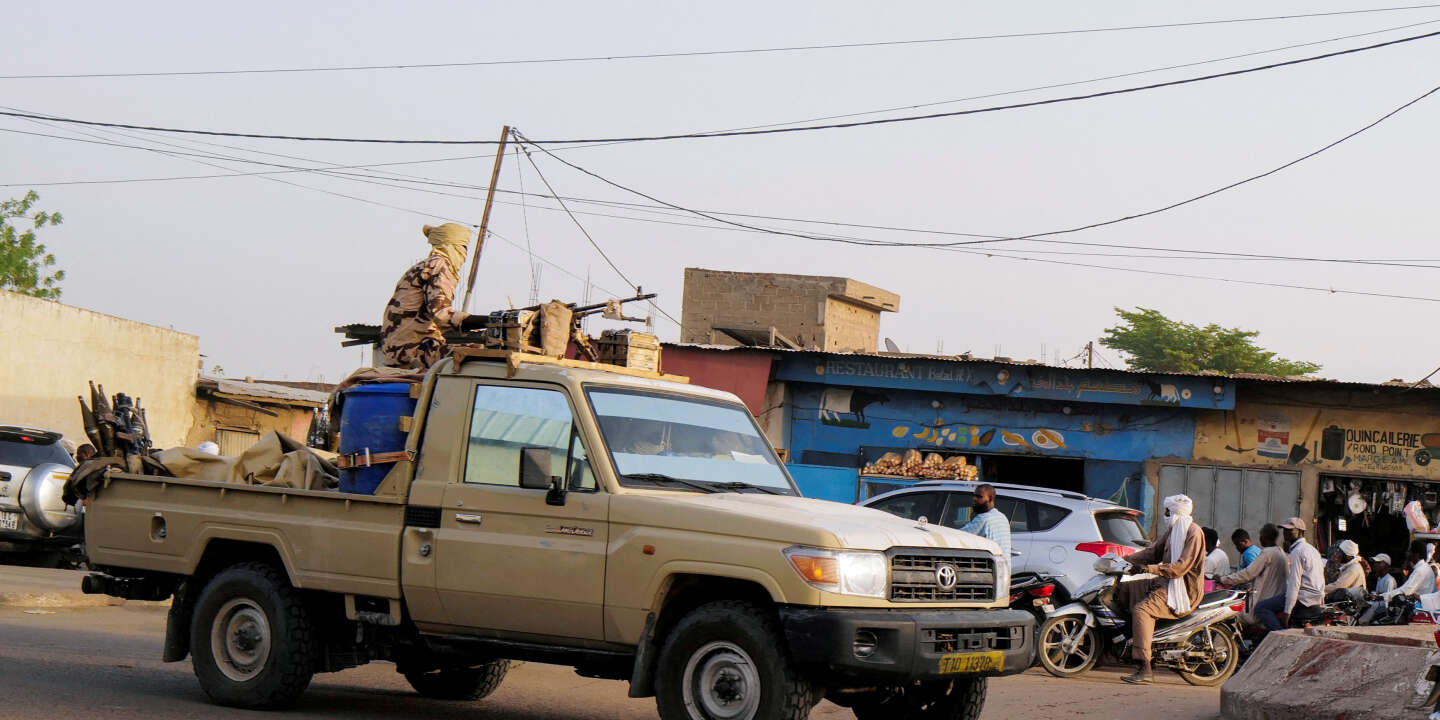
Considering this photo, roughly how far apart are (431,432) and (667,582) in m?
1.69

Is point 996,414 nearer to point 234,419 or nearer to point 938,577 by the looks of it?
point 938,577

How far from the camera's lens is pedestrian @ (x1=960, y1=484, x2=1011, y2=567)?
12.7 m

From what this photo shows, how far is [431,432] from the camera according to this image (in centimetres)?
789

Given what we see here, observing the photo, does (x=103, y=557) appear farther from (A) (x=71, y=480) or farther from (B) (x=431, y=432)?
(B) (x=431, y=432)

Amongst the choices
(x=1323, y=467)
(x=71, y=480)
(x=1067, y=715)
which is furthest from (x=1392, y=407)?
(x=71, y=480)

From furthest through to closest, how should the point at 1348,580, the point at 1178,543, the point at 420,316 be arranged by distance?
the point at 1348,580
the point at 1178,543
the point at 420,316

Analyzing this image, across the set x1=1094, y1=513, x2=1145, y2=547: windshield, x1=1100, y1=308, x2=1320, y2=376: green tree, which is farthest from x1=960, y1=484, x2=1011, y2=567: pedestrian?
x1=1100, y1=308, x2=1320, y2=376: green tree

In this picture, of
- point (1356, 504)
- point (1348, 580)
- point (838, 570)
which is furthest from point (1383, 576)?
point (838, 570)

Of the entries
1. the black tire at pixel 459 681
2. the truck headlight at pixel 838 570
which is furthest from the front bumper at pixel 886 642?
the black tire at pixel 459 681

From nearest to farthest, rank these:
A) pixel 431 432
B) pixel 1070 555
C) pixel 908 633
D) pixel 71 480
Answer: pixel 908 633
pixel 431 432
pixel 71 480
pixel 1070 555

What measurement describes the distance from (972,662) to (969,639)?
0.36 feet

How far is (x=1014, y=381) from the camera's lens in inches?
879

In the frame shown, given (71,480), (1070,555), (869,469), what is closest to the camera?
(71,480)

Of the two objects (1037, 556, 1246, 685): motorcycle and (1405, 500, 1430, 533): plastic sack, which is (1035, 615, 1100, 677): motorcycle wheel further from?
(1405, 500, 1430, 533): plastic sack
